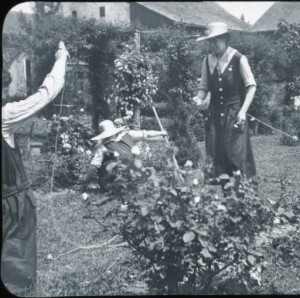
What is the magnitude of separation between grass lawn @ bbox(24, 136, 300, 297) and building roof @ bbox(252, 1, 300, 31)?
1.02 meters

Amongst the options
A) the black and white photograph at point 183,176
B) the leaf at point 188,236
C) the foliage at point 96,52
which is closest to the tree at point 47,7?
the foliage at point 96,52

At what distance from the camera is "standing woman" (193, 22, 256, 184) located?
158 inches

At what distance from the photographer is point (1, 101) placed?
374 cm

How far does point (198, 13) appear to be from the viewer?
3947 millimetres

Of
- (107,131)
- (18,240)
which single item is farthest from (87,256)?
(107,131)

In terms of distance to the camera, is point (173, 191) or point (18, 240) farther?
point (18, 240)

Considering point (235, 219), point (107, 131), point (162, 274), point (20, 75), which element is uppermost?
point (20, 75)

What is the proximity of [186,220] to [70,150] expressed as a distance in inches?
170

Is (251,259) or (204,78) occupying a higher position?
(204,78)

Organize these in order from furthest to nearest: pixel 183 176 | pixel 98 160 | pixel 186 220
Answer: pixel 98 160, pixel 183 176, pixel 186 220

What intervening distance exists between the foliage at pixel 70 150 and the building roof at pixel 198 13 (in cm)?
353

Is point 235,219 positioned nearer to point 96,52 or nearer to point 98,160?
point 98,160

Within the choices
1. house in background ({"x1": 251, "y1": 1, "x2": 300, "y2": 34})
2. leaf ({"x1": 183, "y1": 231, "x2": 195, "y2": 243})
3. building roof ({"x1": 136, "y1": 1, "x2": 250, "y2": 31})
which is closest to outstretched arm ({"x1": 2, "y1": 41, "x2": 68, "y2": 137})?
building roof ({"x1": 136, "y1": 1, "x2": 250, "y2": 31})

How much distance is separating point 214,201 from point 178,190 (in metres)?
0.27
